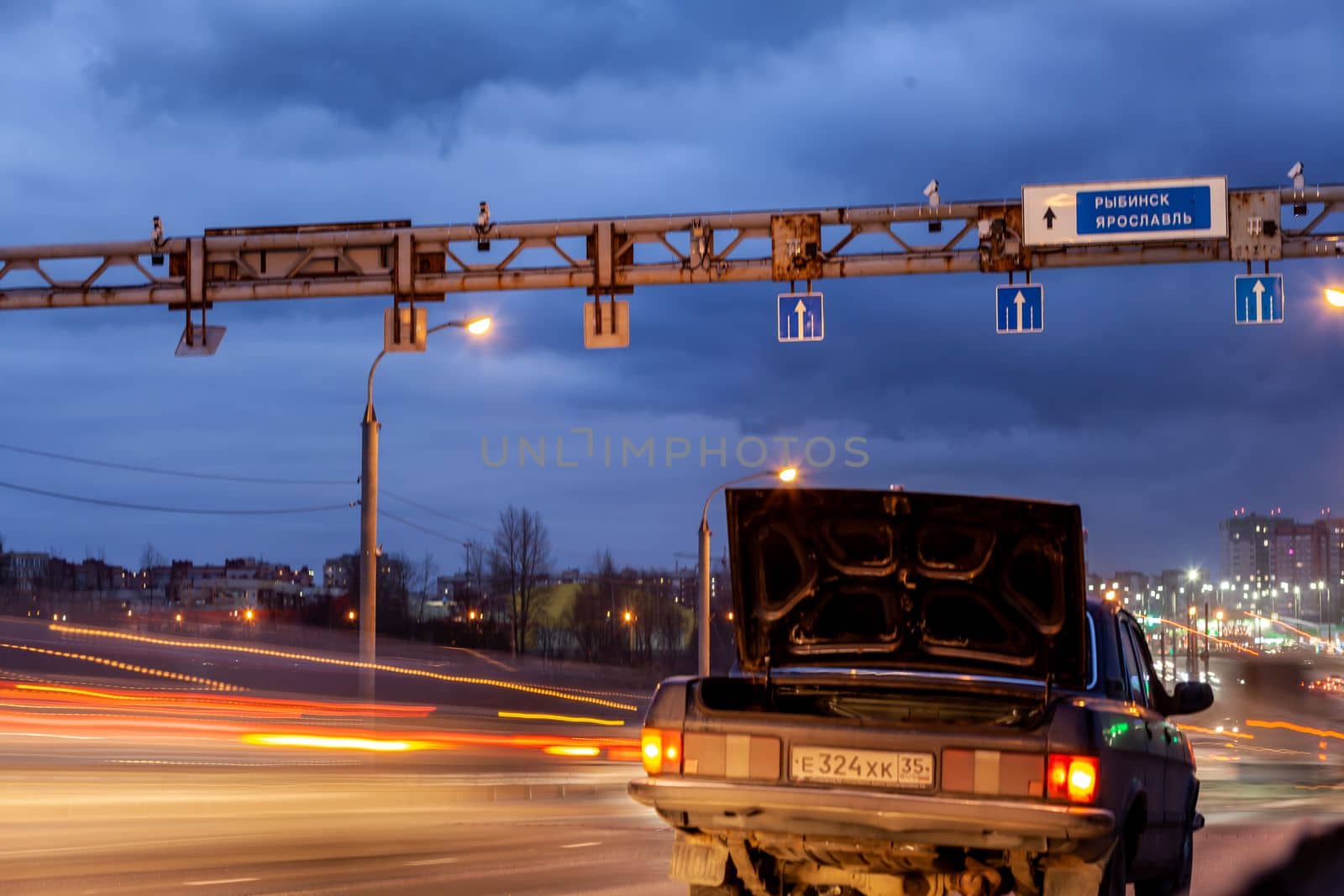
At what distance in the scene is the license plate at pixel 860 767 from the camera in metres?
6.49

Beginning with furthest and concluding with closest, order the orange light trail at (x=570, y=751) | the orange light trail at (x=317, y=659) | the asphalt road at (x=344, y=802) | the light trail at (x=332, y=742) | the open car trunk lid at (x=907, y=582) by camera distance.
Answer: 1. the orange light trail at (x=317, y=659)
2. the orange light trail at (x=570, y=751)
3. the light trail at (x=332, y=742)
4. the asphalt road at (x=344, y=802)
5. the open car trunk lid at (x=907, y=582)

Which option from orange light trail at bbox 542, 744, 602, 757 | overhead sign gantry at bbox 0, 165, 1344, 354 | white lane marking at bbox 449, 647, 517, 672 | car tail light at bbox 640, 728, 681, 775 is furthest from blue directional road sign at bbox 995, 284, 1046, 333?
white lane marking at bbox 449, 647, 517, 672

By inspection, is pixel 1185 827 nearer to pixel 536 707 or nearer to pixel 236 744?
pixel 236 744

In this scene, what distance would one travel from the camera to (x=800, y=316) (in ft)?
68.9

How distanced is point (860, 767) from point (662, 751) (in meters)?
0.90

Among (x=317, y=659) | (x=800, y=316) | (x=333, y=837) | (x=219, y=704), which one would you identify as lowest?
(x=317, y=659)

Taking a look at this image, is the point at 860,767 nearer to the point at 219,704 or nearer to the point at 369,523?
the point at 369,523

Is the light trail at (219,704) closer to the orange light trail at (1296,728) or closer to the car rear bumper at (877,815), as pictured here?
the car rear bumper at (877,815)

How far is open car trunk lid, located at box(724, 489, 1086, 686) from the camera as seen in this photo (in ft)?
24.4

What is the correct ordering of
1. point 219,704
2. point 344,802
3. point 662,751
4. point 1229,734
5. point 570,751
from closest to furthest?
point 662,751, point 344,802, point 570,751, point 219,704, point 1229,734

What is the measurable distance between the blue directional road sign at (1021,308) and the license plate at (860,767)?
583 inches

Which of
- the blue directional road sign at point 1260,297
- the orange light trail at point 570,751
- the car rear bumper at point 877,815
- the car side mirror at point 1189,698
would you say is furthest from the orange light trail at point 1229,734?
the car rear bumper at point 877,815

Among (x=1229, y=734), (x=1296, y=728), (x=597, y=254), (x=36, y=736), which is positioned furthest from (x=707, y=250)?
(x=1296, y=728)

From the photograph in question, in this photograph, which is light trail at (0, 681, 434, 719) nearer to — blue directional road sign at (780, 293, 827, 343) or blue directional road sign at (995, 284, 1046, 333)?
blue directional road sign at (780, 293, 827, 343)
